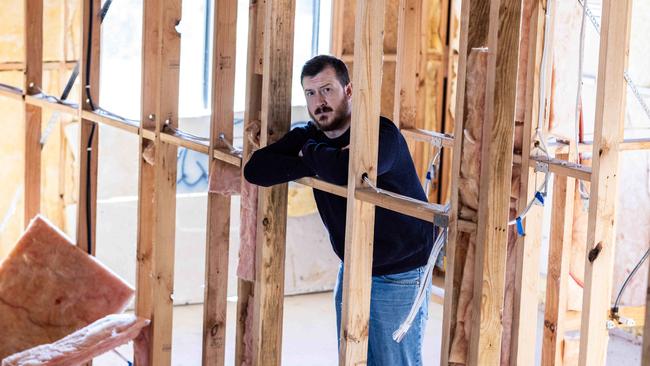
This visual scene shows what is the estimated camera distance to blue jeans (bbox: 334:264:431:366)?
3.30m

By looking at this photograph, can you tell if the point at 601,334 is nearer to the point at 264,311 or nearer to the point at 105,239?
the point at 264,311

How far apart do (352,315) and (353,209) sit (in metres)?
0.30

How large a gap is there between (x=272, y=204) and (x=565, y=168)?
1114 mm

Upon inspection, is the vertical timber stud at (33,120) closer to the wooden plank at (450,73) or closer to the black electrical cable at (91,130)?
the black electrical cable at (91,130)

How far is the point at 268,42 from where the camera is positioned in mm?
3160

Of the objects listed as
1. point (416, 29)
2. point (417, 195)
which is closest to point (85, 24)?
point (416, 29)

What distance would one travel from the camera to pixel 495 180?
2309 mm

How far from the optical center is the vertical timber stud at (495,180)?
7.34 ft

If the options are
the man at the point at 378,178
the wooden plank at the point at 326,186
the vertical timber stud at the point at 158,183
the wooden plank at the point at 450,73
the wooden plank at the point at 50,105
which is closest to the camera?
the wooden plank at the point at 326,186

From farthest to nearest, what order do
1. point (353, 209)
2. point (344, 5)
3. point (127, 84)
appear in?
1. point (344, 5)
2. point (127, 84)
3. point (353, 209)

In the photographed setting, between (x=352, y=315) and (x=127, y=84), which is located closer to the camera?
(x=352, y=315)

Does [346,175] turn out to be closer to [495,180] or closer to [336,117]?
[336,117]

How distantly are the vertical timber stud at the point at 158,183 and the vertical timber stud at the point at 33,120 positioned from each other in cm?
101

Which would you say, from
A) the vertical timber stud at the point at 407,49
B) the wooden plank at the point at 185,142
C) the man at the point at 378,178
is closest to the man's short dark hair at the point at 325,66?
the man at the point at 378,178
